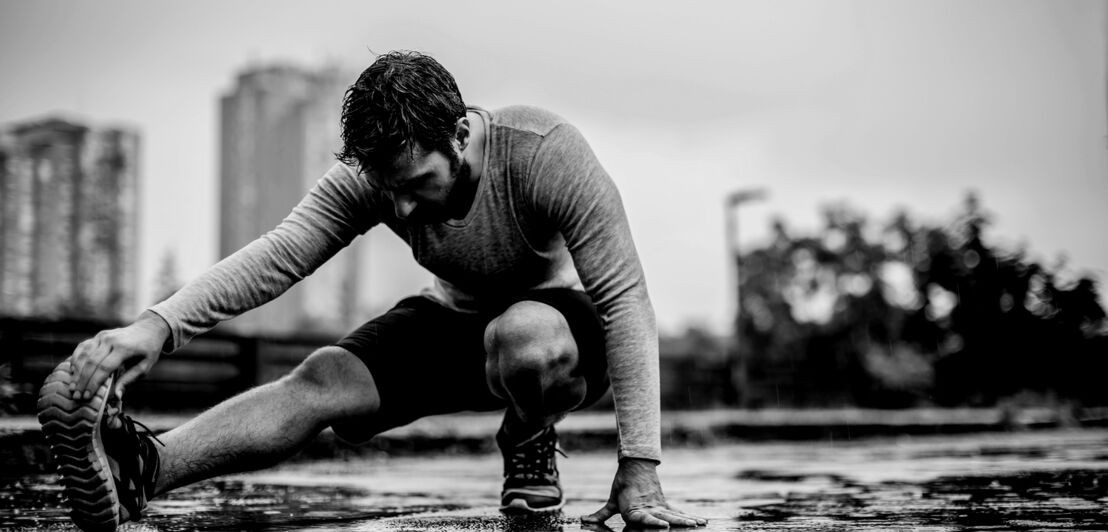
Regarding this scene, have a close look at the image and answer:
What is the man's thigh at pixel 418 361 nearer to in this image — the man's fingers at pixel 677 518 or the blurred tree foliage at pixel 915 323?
the man's fingers at pixel 677 518

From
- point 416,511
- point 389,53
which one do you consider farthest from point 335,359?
point 389,53

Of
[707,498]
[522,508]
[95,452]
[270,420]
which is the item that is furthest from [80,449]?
[707,498]

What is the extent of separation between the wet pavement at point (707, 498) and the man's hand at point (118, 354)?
1.68 feet

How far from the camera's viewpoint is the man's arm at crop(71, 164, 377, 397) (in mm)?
2268

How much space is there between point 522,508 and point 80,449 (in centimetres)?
143

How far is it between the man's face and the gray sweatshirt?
0.15m

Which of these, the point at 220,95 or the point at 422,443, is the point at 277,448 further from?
the point at 220,95

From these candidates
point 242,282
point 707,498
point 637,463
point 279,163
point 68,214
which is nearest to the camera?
point 637,463

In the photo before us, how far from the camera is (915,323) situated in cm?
2892

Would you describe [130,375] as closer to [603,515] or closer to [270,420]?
[270,420]

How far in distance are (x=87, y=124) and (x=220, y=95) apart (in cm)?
2360

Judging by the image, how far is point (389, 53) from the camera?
2.59 metres

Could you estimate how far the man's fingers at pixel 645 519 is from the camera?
2.49 meters

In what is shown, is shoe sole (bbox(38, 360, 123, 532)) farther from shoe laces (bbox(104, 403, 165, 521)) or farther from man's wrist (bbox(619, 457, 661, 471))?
man's wrist (bbox(619, 457, 661, 471))
